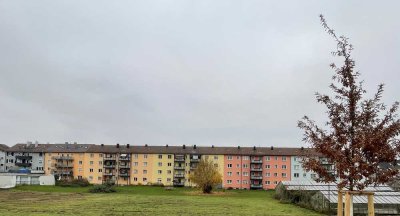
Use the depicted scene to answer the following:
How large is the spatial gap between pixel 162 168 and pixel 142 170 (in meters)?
5.96

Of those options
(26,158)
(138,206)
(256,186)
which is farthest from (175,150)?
(138,206)

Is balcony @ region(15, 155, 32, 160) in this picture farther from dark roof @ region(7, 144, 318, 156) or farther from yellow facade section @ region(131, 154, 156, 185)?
yellow facade section @ region(131, 154, 156, 185)

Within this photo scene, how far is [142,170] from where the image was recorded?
12656cm

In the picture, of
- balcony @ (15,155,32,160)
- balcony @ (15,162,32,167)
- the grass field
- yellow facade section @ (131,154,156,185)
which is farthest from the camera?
balcony @ (15,155,32,160)

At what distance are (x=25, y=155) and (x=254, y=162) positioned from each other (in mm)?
72864

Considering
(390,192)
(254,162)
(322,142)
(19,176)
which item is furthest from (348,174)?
(254,162)

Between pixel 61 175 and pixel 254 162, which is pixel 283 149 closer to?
pixel 254 162

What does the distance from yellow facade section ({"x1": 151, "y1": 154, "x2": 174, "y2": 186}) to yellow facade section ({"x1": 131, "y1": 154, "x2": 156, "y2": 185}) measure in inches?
37.9

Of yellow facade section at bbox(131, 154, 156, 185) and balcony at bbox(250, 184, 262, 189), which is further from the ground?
yellow facade section at bbox(131, 154, 156, 185)

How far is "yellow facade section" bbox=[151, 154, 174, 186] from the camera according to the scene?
126m

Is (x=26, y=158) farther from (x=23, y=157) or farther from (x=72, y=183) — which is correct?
(x=72, y=183)

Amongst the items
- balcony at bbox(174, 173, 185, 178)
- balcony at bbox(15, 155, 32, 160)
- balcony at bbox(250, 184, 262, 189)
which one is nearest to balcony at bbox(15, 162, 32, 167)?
balcony at bbox(15, 155, 32, 160)

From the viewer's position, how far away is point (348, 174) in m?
12.1

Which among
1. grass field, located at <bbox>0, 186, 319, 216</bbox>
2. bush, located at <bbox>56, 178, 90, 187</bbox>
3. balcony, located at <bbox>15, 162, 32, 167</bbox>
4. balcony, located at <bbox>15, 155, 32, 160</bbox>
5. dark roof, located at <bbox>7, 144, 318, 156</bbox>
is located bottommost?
bush, located at <bbox>56, 178, 90, 187</bbox>
